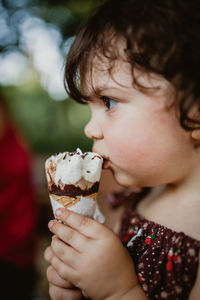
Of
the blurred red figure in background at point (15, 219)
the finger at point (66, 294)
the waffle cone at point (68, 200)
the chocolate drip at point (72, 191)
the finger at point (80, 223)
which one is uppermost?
the chocolate drip at point (72, 191)

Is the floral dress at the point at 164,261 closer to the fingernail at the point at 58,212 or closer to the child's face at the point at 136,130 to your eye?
the child's face at the point at 136,130

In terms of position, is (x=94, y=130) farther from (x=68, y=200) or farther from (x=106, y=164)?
→ (x=68, y=200)

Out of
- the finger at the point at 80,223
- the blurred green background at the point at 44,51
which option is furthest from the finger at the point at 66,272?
the blurred green background at the point at 44,51

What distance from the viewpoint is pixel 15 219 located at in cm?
196

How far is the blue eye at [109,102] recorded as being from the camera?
0.91 meters

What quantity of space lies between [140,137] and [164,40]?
0.29 metres

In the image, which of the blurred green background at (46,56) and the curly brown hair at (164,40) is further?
the blurred green background at (46,56)

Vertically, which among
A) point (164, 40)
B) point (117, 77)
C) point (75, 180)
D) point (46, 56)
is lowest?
point (46, 56)

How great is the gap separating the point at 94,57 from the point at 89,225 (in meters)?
0.52

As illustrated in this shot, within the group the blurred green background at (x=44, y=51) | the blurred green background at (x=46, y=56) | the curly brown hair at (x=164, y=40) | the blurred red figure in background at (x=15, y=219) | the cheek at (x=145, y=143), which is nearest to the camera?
the curly brown hair at (x=164, y=40)

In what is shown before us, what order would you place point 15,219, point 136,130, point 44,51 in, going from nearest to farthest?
point 136,130 → point 15,219 → point 44,51

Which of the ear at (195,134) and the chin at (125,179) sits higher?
the ear at (195,134)

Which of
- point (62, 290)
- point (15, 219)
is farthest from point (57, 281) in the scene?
point (15, 219)

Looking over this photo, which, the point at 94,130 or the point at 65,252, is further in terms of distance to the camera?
the point at 94,130
